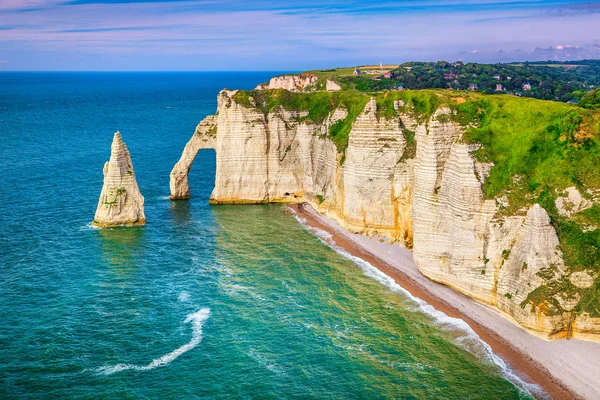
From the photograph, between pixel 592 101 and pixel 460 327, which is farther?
pixel 592 101

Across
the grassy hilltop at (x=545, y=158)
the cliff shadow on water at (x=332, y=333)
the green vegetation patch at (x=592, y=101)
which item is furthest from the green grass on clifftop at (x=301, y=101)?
the green vegetation patch at (x=592, y=101)

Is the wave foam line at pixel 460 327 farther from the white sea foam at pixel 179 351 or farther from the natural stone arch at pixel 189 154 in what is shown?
the natural stone arch at pixel 189 154

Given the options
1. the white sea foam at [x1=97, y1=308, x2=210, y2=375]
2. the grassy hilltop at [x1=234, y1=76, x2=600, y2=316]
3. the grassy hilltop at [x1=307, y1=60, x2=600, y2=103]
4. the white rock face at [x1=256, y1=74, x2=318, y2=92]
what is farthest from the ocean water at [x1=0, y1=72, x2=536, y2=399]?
the white rock face at [x1=256, y1=74, x2=318, y2=92]

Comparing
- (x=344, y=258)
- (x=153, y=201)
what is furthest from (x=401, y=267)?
(x=153, y=201)

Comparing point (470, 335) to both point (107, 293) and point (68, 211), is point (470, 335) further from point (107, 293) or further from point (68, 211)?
point (68, 211)

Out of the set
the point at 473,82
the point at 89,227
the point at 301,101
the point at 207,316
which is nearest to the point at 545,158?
the point at 207,316

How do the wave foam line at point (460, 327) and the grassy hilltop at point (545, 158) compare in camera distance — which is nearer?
the wave foam line at point (460, 327)

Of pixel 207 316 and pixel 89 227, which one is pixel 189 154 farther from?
pixel 207 316
